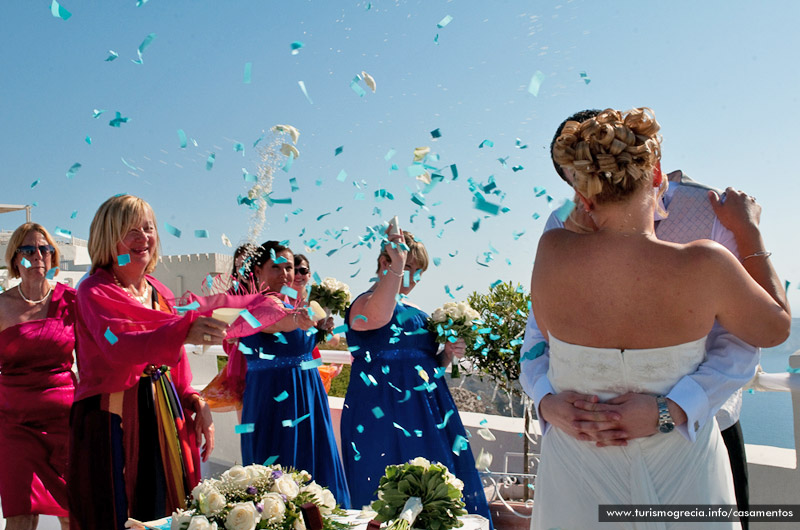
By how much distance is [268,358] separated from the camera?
3.87m

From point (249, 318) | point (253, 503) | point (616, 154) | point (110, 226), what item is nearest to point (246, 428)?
point (249, 318)

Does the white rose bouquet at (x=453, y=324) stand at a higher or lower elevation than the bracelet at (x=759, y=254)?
lower

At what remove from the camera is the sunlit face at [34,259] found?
4426mm

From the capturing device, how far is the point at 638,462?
185 centimetres

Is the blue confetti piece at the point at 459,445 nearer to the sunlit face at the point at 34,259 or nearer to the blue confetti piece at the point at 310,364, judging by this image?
the blue confetti piece at the point at 310,364

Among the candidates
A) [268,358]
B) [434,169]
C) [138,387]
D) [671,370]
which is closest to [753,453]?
[671,370]

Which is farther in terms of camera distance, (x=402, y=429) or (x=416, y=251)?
(x=416, y=251)

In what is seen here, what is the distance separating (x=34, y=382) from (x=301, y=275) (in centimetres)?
199

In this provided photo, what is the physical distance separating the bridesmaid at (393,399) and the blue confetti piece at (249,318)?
2.60 ft

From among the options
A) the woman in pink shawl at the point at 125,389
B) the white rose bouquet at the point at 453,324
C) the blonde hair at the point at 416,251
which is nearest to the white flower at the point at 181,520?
the woman in pink shawl at the point at 125,389

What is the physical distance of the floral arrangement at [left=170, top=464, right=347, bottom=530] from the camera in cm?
198

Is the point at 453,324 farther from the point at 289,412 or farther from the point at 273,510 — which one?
the point at 273,510

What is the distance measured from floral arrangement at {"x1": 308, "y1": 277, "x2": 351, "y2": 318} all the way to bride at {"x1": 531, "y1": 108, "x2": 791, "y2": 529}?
275 cm

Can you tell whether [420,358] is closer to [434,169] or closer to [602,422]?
[434,169]
